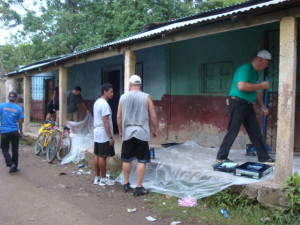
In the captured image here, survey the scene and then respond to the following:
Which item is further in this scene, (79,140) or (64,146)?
(79,140)

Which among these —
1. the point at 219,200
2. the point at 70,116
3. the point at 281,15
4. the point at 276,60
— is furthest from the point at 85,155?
the point at 281,15

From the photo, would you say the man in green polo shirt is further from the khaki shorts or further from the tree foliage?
the tree foliage

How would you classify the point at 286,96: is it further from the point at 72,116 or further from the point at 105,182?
the point at 72,116

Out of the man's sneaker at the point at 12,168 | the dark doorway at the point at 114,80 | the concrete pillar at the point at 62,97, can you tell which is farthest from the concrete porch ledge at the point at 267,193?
the dark doorway at the point at 114,80

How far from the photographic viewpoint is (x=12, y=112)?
664cm

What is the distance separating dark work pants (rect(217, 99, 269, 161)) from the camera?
4.62m

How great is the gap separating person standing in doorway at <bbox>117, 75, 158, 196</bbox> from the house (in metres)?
1.22

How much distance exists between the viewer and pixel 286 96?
3760mm

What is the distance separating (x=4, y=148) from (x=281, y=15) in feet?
19.6

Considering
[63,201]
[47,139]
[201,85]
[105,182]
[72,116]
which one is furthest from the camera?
[72,116]

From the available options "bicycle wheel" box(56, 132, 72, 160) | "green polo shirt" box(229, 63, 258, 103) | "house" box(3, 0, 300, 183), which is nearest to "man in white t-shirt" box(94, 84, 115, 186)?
"house" box(3, 0, 300, 183)

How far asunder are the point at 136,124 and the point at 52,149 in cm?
388

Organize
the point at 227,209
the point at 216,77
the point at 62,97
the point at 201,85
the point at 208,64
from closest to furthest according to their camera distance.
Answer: the point at 227,209 → the point at 216,77 → the point at 208,64 → the point at 201,85 → the point at 62,97

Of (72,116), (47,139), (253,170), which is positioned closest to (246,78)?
(253,170)
